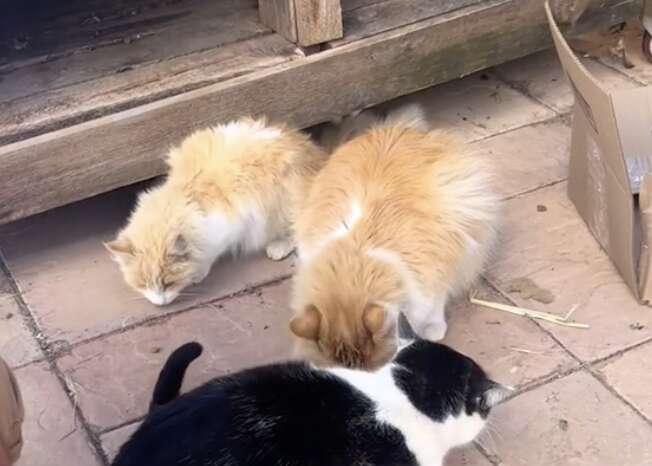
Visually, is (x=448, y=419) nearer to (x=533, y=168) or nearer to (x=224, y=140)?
(x=224, y=140)

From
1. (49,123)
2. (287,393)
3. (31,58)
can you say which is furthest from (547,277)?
(31,58)

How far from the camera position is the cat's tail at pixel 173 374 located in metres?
2.44

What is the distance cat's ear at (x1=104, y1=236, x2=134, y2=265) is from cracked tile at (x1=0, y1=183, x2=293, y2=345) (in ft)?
0.46

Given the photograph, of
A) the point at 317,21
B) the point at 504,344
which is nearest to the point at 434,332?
the point at 504,344

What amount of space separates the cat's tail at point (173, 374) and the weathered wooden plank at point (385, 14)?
146 cm

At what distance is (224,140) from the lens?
333cm

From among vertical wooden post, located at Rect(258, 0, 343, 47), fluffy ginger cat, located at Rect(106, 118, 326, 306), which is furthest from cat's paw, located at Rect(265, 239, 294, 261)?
vertical wooden post, located at Rect(258, 0, 343, 47)

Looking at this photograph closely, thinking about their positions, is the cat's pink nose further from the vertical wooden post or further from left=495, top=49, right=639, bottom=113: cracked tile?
left=495, top=49, right=639, bottom=113: cracked tile

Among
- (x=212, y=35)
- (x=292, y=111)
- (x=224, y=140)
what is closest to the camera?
(x=224, y=140)

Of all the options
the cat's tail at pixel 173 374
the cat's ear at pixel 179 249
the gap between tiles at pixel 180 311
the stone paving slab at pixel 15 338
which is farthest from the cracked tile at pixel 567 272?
the stone paving slab at pixel 15 338

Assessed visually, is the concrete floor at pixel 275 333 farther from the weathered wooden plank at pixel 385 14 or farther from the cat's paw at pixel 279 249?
the weathered wooden plank at pixel 385 14

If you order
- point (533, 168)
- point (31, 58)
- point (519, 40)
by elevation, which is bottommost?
point (533, 168)

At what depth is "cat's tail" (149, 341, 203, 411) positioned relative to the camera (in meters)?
2.44

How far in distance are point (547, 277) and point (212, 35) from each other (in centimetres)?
154
